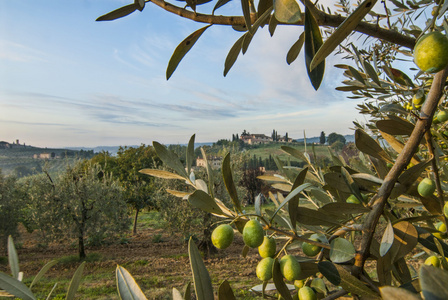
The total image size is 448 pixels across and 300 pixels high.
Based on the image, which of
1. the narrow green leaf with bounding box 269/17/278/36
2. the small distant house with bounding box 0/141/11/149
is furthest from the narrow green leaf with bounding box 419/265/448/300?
the small distant house with bounding box 0/141/11/149

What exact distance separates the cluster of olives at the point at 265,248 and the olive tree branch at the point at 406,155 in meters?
0.11

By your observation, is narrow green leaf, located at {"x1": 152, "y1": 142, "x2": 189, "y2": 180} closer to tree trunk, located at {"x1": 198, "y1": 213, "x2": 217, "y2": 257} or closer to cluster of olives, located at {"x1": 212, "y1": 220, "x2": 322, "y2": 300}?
cluster of olives, located at {"x1": 212, "y1": 220, "x2": 322, "y2": 300}

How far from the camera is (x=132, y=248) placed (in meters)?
12.6

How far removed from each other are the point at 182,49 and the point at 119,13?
6.2 inches

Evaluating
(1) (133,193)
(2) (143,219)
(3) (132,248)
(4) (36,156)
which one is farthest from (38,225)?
(4) (36,156)

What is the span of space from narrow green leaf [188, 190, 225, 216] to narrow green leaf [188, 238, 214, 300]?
0.21 ft

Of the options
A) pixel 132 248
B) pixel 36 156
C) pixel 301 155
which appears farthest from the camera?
pixel 36 156

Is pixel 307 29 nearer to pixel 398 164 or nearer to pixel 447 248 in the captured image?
pixel 398 164

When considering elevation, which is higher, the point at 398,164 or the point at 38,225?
the point at 398,164

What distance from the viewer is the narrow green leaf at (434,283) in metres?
0.22

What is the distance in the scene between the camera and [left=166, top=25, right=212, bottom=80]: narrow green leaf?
0.56 m

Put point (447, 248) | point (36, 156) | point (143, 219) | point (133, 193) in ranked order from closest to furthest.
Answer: point (447, 248) → point (133, 193) → point (143, 219) → point (36, 156)

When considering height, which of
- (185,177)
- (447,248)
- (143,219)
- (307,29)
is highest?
(307,29)

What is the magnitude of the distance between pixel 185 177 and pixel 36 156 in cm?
6984
